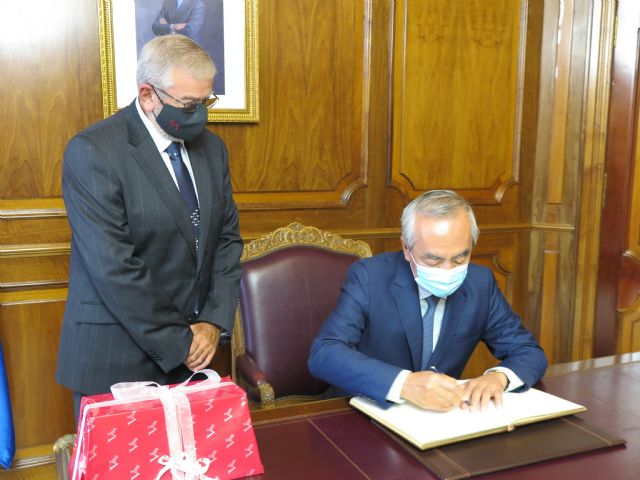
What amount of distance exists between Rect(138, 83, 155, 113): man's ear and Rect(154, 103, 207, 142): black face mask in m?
0.05

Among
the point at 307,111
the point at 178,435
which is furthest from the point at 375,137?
the point at 178,435

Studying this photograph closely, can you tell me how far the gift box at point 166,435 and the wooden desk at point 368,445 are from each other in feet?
0.30

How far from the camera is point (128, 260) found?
1.85 meters

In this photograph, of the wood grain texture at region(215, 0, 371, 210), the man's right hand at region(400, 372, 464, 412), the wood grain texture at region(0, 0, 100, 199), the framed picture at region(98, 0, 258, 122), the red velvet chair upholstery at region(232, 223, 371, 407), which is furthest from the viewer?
the wood grain texture at region(215, 0, 371, 210)

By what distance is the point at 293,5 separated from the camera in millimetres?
3080

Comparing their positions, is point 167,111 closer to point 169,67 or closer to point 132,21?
point 169,67

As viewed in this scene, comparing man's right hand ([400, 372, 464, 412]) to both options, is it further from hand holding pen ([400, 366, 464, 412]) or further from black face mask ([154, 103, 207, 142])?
black face mask ([154, 103, 207, 142])

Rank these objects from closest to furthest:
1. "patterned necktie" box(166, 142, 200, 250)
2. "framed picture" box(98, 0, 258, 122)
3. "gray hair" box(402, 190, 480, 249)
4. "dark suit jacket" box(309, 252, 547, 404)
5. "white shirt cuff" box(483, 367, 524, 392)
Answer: "white shirt cuff" box(483, 367, 524, 392) < "gray hair" box(402, 190, 480, 249) < "dark suit jacket" box(309, 252, 547, 404) < "patterned necktie" box(166, 142, 200, 250) < "framed picture" box(98, 0, 258, 122)

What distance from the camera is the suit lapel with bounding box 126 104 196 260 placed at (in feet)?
6.34

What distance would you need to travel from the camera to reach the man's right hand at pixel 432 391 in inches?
59.1

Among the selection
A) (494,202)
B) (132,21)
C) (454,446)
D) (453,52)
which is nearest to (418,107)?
(453,52)

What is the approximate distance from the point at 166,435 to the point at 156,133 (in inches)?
42.7

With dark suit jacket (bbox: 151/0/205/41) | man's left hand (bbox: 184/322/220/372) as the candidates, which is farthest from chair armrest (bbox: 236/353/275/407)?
dark suit jacket (bbox: 151/0/205/41)

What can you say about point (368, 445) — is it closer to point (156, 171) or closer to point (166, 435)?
point (166, 435)
